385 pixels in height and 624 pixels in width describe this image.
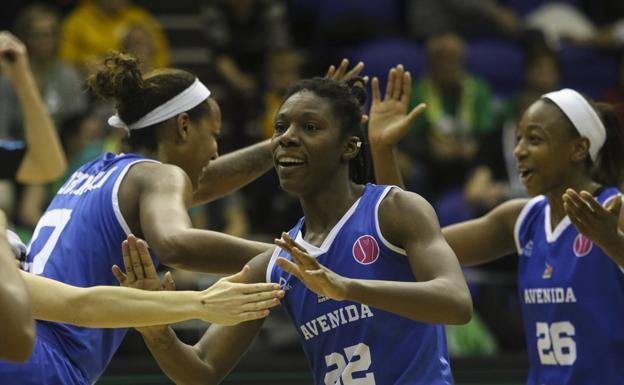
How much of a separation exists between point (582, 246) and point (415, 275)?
4.51 ft

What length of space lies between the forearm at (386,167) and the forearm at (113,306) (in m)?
1.60

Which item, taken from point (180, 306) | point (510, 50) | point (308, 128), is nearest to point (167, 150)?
point (308, 128)

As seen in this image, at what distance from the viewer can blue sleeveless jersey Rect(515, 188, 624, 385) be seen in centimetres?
503

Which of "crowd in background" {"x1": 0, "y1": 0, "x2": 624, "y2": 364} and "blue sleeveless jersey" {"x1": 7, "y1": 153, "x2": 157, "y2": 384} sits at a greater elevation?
"blue sleeveless jersey" {"x1": 7, "y1": 153, "x2": 157, "y2": 384}

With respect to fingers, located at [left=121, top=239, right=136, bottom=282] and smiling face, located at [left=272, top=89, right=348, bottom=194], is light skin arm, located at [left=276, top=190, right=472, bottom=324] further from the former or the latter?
fingers, located at [left=121, top=239, right=136, bottom=282]

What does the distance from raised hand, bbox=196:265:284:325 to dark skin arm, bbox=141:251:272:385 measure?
649mm

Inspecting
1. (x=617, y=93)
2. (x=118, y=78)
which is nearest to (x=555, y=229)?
(x=118, y=78)

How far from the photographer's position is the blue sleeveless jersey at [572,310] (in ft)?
16.5

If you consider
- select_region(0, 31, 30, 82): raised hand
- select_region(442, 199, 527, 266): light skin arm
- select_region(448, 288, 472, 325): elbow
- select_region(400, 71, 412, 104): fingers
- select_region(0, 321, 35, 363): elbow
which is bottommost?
select_region(442, 199, 527, 266): light skin arm

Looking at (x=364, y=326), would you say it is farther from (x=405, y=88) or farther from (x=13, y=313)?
(x=13, y=313)

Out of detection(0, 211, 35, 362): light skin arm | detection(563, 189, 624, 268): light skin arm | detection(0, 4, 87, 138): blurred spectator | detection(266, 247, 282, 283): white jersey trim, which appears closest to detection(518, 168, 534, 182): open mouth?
detection(563, 189, 624, 268): light skin arm

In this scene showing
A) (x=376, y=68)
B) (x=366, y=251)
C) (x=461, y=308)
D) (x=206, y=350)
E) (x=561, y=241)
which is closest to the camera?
(x=461, y=308)

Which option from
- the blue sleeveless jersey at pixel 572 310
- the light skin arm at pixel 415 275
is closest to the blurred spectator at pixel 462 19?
the blue sleeveless jersey at pixel 572 310

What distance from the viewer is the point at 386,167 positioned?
5246 mm
